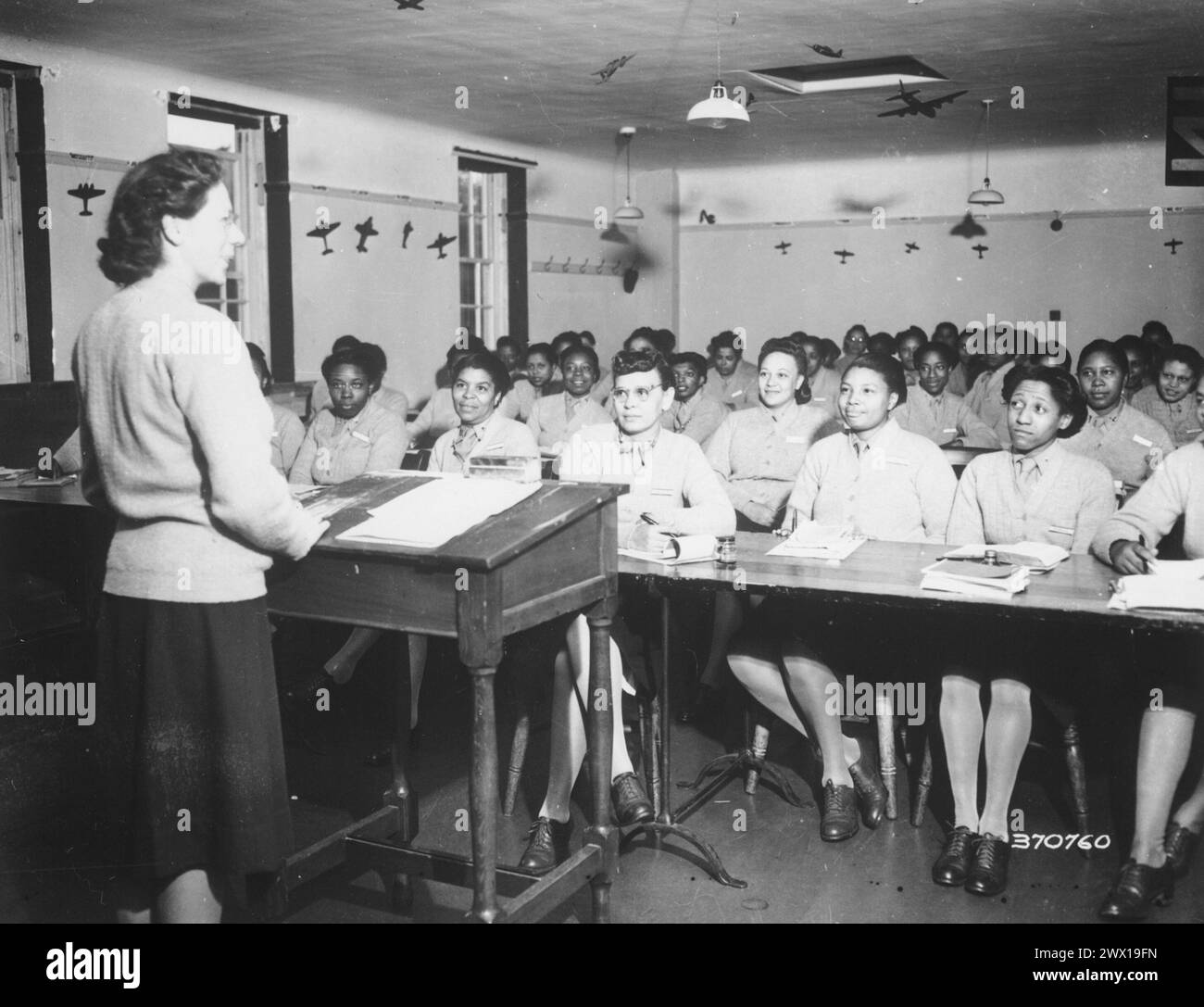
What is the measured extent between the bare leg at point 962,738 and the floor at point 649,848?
162 millimetres

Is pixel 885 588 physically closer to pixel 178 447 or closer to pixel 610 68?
pixel 178 447

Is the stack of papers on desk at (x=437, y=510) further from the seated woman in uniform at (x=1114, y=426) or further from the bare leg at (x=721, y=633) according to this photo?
the seated woman in uniform at (x=1114, y=426)

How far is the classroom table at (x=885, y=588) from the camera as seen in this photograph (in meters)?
2.37

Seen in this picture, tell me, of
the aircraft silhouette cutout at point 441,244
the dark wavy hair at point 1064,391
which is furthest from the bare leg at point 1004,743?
the aircraft silhouette cutout at point 441,244

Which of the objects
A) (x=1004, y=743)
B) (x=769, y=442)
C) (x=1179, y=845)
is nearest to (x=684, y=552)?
(x=1004, y=743)

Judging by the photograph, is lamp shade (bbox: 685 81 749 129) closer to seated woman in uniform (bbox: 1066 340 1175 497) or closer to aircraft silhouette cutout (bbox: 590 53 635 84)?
aircraft silhouette cutout (bbox: 590 53 635 84)

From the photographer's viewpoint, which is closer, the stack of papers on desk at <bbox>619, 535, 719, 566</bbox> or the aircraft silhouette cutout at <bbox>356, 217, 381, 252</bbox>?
the stack of papers on desk at <bbox>619, 535, 719, 566</bbox>

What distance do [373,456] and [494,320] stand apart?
211 inches

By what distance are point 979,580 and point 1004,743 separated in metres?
0.53

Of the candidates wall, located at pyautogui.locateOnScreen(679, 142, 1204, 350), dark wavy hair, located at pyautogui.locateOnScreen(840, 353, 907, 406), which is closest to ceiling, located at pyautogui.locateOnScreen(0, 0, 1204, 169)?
wall, located at pyautogui.locateOnScreen(679, 142, 1204, 350)

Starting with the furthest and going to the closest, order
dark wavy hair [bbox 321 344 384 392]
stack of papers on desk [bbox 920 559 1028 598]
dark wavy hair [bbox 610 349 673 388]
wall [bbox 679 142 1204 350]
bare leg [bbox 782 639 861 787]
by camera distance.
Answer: wall [bbox 679 142 1204 350] < dark wavy hair [bbox 321 344 384 392] < dark wavy hair [bbox 610 349 673 388] < bare leg [bbox 782 639 861 787] < stack of papers on desk [bbox 920 559 1028 598]

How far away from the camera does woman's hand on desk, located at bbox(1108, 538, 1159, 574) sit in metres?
2.64

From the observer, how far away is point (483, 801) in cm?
208

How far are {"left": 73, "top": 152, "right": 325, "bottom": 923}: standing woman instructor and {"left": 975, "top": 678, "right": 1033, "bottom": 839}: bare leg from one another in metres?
1.74
